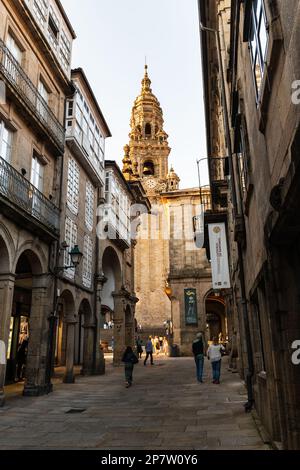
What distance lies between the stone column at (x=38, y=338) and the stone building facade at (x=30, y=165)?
3 cm

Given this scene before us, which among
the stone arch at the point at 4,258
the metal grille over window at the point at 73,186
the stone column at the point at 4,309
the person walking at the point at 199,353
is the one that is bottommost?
the person walking at the point at 199,353

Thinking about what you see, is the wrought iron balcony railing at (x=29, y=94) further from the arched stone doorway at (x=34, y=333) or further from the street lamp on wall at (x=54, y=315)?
the arched stone doorway at (x=34, y=333)

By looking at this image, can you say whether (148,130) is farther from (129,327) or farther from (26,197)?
(26,197)

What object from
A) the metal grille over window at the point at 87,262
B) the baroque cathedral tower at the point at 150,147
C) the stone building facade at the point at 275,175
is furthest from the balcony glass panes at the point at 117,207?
the baroque cathedral tower at the point at 150,147

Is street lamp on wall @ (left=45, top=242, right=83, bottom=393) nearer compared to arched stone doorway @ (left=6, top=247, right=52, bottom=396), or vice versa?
arched stone doorway @ (left=6, top=247, right=52, bottom=396)

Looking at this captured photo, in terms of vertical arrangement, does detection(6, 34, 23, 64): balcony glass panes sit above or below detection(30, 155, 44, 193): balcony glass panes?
above

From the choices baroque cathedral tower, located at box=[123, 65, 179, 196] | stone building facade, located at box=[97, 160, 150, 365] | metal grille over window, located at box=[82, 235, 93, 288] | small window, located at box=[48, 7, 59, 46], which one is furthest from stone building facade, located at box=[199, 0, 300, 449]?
baroque cathedral tower, located at box=[123, 65, 179, 196]

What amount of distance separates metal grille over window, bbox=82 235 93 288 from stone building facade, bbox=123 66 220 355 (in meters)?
10.7

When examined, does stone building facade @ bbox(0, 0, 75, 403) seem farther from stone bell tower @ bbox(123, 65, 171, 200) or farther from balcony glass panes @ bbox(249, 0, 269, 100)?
stone bell tower @ bbox(123, 65, 171, 200)

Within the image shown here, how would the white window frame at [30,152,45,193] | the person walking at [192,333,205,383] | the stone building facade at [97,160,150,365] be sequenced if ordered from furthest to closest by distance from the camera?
the stone building facade at [97,160,150,365] → the person walking at [192,333,205,383] → the white window frame at [30,152,45,193]

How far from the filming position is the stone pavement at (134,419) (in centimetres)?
676

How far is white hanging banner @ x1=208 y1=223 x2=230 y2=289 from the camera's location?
56.1ft
